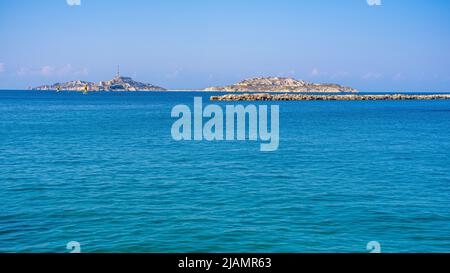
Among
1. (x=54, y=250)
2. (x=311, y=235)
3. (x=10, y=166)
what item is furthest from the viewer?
(x=10, y=166)

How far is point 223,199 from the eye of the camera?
2039 centimetres

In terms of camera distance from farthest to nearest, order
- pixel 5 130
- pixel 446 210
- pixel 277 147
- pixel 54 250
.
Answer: pixel 5 130
pixel 277 147
pixel 446 210
pixel 54 250

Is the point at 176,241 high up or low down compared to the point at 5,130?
down

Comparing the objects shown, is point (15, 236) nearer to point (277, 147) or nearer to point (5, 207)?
point (5, 207)

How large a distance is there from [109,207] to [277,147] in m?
23.2

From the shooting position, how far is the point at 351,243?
14.7 metres

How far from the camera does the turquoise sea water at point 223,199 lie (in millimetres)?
14977

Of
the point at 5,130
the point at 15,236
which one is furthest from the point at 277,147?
the point at 5,130

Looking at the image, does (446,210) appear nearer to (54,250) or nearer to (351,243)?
(351,243)

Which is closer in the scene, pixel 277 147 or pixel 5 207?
pixel 5 207

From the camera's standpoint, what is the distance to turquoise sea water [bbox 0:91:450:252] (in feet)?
49.1
